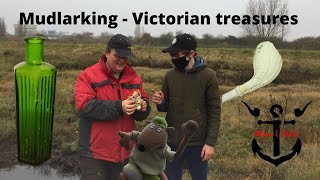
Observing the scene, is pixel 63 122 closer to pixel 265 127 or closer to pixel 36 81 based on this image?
pixel 265 127

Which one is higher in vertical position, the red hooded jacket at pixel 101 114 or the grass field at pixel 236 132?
the red hooded jacket at pixel 101 114

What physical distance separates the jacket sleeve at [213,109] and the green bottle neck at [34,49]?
1620 millimetres

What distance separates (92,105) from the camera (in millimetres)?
2318

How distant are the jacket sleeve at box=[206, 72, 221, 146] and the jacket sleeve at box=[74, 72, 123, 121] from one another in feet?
2.63

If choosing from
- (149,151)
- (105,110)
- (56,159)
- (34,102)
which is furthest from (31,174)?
(34,102)

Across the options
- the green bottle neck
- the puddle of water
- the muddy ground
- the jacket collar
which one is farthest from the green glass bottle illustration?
the muddy ground

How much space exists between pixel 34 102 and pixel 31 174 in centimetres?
450

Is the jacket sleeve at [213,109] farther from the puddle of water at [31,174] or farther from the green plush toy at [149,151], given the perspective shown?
the puddle of water at [31,174]

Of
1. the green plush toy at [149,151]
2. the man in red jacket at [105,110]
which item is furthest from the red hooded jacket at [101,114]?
the green plush toy at [149,151]

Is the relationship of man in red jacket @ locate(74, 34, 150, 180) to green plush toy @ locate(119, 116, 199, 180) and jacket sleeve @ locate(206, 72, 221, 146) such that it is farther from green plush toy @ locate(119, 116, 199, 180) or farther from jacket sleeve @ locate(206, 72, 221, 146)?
jacket sleeve @ locate(206, 72, 221, 146)

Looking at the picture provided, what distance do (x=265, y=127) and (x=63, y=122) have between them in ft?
12.8

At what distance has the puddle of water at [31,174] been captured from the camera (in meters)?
5.42

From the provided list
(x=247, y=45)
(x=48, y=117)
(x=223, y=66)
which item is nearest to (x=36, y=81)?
(x=48, y=117)

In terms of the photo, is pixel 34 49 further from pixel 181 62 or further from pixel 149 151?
pixel 181 62
